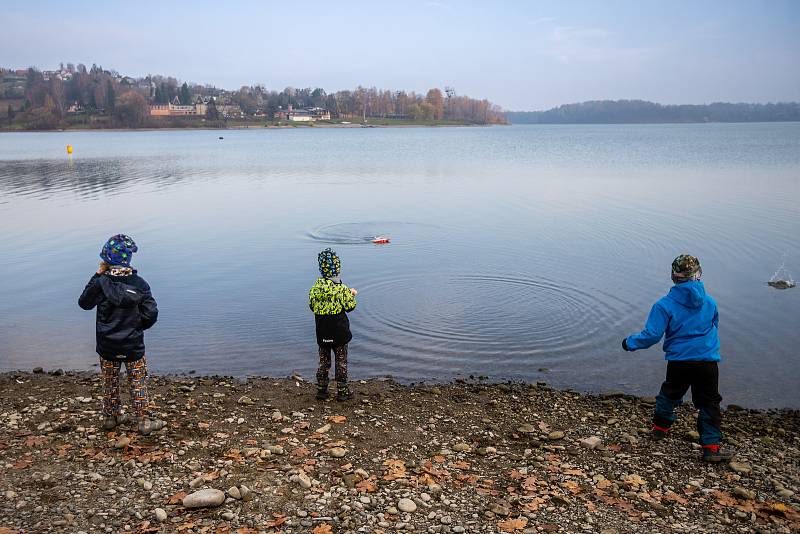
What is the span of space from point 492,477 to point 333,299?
11.9 ft

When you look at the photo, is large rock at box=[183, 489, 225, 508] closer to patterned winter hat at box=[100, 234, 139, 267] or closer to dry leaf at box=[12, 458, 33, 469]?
dry leaf at box=[12, 458, 33, 469]

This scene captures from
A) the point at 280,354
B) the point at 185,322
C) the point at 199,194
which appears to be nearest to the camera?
the point at 280,354

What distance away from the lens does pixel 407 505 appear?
738cm

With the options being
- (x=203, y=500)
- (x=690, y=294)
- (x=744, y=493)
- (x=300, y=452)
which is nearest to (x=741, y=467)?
(x=744, y=493)

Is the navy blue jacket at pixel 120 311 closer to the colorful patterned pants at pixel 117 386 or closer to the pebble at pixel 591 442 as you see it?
the colorful patterned pants at pixel 117 386

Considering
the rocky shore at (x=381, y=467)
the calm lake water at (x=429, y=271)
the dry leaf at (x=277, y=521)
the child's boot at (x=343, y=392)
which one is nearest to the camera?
the dry leaf at (x=277, y=521)

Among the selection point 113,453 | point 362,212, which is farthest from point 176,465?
point 362,212

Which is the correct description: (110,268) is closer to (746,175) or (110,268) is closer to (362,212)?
(362,212)

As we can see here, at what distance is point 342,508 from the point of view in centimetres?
731

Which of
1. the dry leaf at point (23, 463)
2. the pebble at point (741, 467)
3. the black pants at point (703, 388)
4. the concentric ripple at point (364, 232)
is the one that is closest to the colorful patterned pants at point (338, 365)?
the dry leaf at point (23, 463)

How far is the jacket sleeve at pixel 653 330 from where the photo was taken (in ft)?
28.7

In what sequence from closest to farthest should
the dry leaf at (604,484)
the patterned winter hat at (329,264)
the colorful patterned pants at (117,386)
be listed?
the dry leaf at (604,484) < the colorful patterned pants at (117,386) < the patterned winter hat at (329,264)

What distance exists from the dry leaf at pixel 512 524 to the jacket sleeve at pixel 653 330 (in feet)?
9.54

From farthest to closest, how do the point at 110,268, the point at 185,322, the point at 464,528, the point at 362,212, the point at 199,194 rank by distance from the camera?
the point at 199,194 → the point at 362,212 → the point at 185,322 → the point at 110,268 → the point at 464,528
